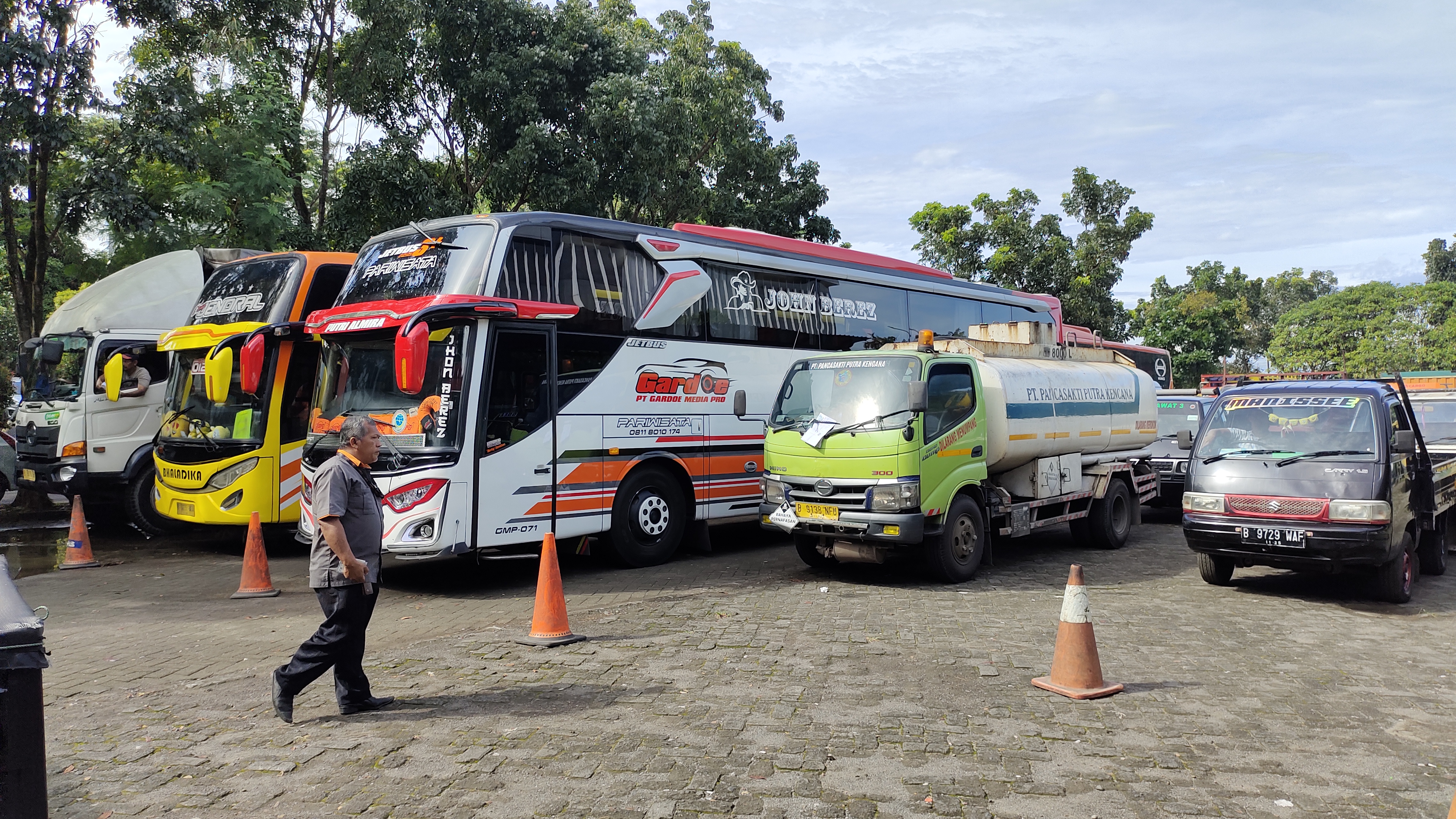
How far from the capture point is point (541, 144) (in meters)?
18.0

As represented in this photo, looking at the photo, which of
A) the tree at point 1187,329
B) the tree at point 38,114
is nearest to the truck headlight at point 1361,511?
the tree at point 38,114

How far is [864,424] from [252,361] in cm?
629

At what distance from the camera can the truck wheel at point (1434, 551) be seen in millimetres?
10211

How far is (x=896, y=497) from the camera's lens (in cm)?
901

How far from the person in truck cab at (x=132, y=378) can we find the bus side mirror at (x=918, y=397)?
1082 centimetres

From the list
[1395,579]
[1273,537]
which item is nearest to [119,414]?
[1273,537]

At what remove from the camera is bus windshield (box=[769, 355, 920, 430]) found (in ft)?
30.8

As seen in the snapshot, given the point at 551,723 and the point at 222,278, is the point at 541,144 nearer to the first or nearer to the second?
the point at 222,278

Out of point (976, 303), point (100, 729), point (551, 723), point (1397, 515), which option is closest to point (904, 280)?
point (976, 303)

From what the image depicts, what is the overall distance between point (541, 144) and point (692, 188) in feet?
19.1

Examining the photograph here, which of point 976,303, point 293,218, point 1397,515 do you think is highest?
point 293,218

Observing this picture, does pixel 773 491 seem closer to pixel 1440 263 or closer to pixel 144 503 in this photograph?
pixel 144 503

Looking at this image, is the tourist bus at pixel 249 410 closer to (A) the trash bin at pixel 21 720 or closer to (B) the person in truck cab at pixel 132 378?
(B) the person in truck cab at pixel 132 378

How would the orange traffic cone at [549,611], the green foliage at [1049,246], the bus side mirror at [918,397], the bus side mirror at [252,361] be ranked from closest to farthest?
the orange traffic cone at [549,611]
the bus side mirror at [918,397]
the bus side mirror at [252,361]
the green foliage at [1049,246]
